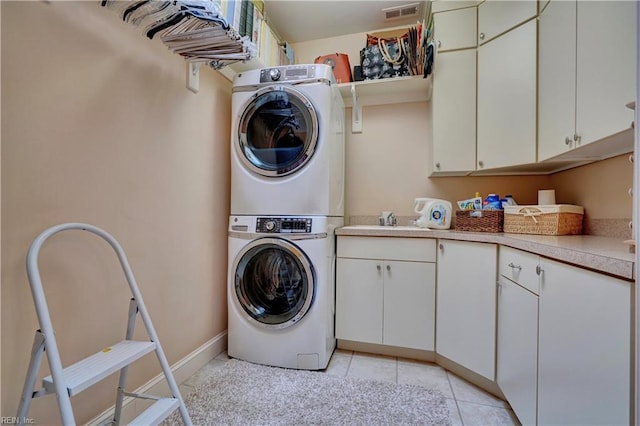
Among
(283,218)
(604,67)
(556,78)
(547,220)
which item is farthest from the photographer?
(283,218)

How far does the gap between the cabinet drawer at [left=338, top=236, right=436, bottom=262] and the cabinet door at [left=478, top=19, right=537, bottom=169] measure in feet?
Result: 2.26

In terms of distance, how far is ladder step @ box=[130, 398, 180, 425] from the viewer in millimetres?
856

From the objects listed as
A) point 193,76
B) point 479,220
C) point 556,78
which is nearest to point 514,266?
point 479,220

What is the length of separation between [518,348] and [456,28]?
6.41 feet

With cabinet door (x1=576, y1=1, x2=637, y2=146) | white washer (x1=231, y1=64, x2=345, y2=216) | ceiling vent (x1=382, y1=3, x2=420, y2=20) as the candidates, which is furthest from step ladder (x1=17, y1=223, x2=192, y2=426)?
ceiling vent (x1=382, y1=3, x2=420, y2=20)

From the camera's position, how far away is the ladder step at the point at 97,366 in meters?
0.75

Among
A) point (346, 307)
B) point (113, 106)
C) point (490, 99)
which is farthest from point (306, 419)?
point (490, 99)

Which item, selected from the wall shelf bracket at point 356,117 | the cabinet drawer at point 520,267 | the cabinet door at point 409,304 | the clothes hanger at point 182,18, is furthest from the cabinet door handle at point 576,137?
the clothes hanger at point 182,18

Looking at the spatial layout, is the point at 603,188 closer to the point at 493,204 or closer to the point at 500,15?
the point at 493,204

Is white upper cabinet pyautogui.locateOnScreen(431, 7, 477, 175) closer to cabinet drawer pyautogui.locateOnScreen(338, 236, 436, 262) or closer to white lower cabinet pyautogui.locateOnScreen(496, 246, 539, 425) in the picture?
cabinet drawer pyautogui.locateOnScreen(338, 236, 436, 262)

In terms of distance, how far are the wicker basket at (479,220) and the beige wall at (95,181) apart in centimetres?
168

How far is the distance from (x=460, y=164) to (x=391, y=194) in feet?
1.94

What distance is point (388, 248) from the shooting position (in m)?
1.86

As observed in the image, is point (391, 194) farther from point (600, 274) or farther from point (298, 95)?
point (600, 274)
